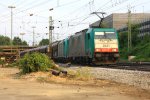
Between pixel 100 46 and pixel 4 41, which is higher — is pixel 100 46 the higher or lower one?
the lower one

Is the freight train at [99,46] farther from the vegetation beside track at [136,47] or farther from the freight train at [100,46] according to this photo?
the vegetation beside track at [136,47]

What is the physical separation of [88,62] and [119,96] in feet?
87.4

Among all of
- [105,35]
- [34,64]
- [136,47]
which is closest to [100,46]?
[105,35]

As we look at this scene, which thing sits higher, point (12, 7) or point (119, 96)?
point (12, 7)

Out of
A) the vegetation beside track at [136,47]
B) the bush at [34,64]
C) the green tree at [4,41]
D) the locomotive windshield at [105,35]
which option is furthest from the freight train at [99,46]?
the green tree at [4,41]

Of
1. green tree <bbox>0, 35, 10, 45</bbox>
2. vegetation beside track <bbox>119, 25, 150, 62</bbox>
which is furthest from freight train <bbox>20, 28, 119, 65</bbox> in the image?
green tree <bbox>0, 35, 10, 45</bbox>

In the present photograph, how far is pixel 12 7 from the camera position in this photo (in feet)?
292

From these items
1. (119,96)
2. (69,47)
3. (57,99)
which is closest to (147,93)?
(119,96)

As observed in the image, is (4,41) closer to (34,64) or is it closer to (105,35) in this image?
(105,35)

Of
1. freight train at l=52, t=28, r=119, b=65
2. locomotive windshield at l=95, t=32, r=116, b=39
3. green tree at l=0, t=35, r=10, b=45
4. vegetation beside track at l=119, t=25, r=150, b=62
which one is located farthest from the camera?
green tree at l=0, t=35, r=10, b=45

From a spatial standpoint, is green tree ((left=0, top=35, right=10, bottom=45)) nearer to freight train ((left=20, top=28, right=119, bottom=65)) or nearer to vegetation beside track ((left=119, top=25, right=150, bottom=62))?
vegetation beside track ((left=119, top=25, right=150, bottom=62))

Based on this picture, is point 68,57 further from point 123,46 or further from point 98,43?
point 123,46

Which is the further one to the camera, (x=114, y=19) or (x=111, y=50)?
(x=114, y=19)


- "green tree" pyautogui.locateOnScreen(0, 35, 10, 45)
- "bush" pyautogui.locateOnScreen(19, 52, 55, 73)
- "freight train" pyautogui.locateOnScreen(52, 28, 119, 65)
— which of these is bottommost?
"bush" pyautogui.locateOnScreen(19, 52, 55, 73)
